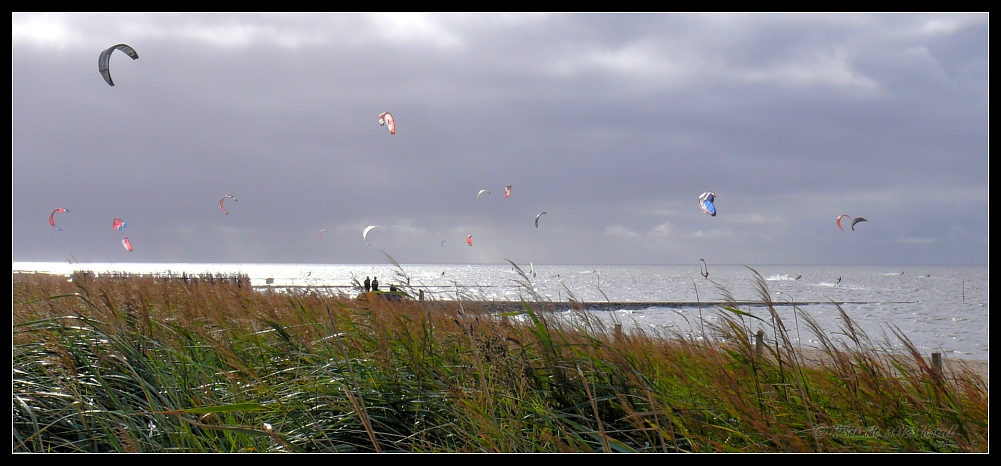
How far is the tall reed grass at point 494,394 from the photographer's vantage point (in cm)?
286

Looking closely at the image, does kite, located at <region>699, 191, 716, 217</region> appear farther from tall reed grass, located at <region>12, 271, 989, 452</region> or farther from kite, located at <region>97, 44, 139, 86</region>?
kite, located at <region>97, 44, 139, 86</region>

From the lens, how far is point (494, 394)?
308 centimetres

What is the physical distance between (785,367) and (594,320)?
1016 millimetres

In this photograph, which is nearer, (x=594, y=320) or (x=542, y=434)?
(x=542, y=434)

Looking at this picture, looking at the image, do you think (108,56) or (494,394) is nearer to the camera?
(494,394)

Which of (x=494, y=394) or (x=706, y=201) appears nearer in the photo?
(x=494, y=394)

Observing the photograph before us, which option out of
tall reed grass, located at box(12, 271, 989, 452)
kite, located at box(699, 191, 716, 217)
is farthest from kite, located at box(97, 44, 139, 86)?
kite, located at box(699, 191, 716, 217)

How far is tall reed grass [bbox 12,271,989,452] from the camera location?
2.86 meters

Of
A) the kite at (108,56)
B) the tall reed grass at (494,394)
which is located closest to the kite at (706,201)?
the tall reed grass at (494,394)

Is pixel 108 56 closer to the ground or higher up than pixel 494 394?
higher up

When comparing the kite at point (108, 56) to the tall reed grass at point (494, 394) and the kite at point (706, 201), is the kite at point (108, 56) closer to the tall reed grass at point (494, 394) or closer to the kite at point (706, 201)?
the tall reed grass at point (494, 394)
